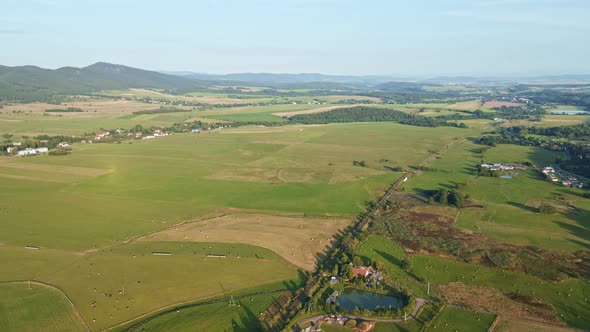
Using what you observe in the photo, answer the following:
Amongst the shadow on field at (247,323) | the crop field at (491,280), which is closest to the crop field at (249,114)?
the crop field at (491,280)

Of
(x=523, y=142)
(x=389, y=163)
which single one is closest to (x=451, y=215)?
(x=389, y=163)

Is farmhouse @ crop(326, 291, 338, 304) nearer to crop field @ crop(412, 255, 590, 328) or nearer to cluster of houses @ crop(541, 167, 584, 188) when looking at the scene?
crop field @ crop(412, 255, 590, 328)

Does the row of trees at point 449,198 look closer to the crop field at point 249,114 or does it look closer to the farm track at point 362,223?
the farm track at point 362,223

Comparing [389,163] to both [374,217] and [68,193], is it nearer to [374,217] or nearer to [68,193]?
[374,217]

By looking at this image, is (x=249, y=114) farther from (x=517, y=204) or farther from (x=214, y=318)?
(x=214, y=318)

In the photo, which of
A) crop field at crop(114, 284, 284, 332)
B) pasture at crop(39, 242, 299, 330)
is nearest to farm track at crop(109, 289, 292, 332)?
crop field at crop(114, 284, 284, 332)

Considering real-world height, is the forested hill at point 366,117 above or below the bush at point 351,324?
above

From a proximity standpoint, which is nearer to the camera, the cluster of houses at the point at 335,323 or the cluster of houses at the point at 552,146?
the cluster of houses at the point at 335,323
